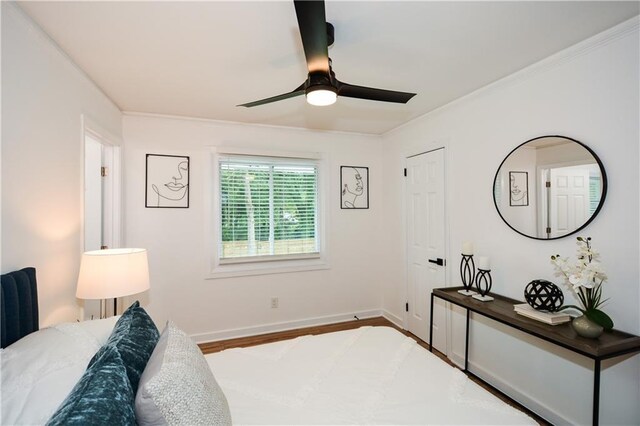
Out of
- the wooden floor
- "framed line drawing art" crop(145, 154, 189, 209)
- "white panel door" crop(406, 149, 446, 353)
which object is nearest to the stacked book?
"white panel door" crop(406, 149, 446, 353)

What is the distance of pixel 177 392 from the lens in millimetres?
912

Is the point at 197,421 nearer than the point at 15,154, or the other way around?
the point at 197,421

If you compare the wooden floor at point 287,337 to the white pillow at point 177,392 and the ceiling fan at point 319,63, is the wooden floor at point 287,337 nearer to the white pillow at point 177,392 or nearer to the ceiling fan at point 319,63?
the white pillow at point 177,392

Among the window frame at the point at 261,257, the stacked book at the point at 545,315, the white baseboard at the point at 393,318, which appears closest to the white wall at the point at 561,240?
the stacked book at the point at 545,315

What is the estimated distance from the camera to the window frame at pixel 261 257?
11.1 ft

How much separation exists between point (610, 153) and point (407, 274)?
2247mm

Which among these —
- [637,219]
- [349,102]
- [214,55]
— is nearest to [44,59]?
[214,55]

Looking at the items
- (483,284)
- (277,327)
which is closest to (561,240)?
(483,284)

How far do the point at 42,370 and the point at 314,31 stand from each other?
1505 millimetres

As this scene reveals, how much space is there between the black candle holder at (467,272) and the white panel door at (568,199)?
69cm

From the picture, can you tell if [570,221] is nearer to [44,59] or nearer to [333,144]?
[333,144]

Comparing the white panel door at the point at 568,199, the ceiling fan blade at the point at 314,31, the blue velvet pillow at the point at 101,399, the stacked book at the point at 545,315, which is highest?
the ceiling fan blade at the point at 314,31

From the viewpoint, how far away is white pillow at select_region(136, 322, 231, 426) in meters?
0.86

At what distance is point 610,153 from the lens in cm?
179
